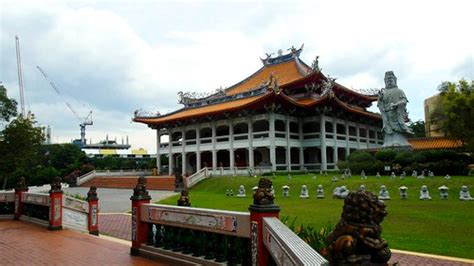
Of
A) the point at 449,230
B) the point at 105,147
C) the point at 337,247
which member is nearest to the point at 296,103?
the point at 449,230

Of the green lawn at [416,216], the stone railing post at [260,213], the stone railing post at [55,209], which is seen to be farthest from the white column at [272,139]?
the stone railing post at [260,213]

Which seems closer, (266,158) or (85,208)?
(85,208)

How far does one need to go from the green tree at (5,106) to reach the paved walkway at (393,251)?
15.3 metres

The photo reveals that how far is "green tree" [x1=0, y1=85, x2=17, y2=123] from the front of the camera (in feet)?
94.0

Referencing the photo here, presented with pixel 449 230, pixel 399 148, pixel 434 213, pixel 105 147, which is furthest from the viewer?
pixel 105 147

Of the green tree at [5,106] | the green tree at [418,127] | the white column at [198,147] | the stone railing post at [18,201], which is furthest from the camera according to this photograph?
the green tree at [418,127]

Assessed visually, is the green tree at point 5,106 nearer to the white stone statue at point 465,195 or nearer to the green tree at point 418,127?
the white stone statue at point 465,195

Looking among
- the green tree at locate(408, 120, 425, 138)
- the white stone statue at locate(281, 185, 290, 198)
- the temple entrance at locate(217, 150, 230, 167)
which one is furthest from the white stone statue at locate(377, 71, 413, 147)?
the green tree at locate(408, 120, 425, 138)

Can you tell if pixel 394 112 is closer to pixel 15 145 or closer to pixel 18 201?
pixel 18 201

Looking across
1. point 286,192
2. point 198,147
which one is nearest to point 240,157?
point 198,147

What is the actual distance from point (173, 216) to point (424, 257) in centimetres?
487

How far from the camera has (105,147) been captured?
131500 millimetres

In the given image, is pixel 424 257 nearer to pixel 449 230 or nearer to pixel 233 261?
pixel 449 230

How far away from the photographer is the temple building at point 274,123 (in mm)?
36750
